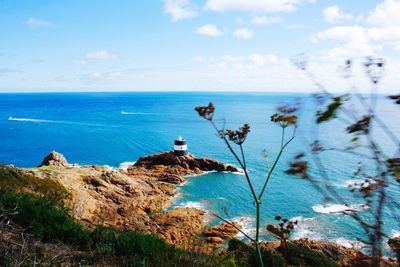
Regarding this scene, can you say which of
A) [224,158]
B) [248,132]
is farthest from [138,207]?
[248,132]

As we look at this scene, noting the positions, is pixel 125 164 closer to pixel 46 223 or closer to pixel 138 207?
pixel 138 207

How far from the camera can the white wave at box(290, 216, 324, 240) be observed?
25.1m

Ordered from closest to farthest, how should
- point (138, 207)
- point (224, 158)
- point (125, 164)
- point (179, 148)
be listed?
point (138, 207) → point (179, 148) → point (125, 164) → point (224, 158)

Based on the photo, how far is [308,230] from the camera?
85.9 ft

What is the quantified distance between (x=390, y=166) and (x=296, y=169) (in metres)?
0.49

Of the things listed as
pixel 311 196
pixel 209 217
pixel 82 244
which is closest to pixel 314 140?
pixel 82 244

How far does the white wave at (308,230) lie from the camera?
25.1 meters

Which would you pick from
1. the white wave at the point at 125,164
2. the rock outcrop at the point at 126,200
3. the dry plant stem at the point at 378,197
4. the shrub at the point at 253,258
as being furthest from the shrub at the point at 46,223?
the white wave at the point at 125,164

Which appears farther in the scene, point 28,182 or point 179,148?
point 179,148

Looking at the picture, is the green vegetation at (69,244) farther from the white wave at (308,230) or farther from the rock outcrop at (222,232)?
the white wave at (308,230)

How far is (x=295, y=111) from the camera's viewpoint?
8.39ft

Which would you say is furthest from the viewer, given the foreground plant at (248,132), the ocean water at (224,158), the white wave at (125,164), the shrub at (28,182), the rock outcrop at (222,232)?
the white wave at (125,164)

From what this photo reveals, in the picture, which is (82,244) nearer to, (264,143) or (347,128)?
(347,128)

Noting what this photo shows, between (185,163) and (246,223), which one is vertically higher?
(185,163)
